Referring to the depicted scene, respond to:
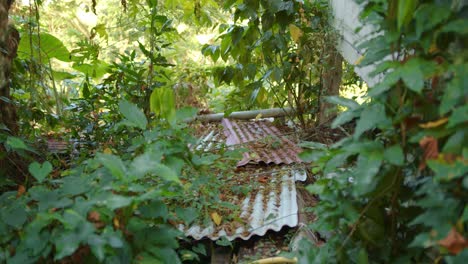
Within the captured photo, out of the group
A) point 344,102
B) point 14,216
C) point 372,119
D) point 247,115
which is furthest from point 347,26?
point 14,216

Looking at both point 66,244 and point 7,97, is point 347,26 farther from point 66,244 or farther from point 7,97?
point 66,244

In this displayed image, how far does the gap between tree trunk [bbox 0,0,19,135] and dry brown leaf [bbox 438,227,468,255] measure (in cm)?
321

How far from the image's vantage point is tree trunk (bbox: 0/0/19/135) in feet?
11.9

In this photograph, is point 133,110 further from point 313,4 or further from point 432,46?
point 313,4

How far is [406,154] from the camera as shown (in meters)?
1.73

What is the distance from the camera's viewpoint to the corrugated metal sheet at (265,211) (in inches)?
115

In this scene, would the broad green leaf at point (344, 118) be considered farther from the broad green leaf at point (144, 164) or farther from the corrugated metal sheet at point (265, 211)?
the corrugated metal sheet at point (265, 211)

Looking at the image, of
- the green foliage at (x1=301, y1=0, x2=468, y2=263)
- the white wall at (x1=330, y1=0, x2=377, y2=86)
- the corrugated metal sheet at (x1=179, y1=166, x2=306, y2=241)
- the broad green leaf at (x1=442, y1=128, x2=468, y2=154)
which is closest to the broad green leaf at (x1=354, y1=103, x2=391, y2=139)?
the green foliage at (x1=301, y1=0, x2=468, y2=263)

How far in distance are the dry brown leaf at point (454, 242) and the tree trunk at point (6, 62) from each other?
10.5ft

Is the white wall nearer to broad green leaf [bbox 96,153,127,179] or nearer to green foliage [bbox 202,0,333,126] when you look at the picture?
green foliage [bbox 202,0,333,126]

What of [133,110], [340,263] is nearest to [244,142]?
[133,110]

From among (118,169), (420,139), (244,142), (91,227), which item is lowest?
(244,142)

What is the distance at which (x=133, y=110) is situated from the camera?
7.50 feet

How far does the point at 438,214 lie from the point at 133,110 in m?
1.41
